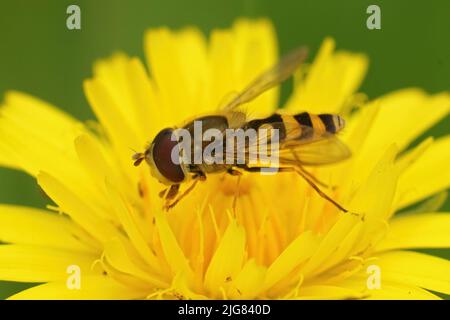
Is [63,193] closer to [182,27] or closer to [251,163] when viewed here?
[251,163]

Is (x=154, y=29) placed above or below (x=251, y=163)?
above

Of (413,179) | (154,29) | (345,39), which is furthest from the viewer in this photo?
(345,39)

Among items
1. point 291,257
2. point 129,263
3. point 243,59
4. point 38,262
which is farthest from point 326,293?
point 243,59

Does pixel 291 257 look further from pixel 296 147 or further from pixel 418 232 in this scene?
pixel 418 232

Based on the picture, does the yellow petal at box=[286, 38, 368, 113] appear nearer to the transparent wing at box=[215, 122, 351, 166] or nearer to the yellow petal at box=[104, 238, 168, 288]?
the transparent wing at box=[215, 122, 351, 166]

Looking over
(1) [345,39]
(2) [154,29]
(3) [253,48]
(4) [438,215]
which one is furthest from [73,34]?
(4) [438,215]

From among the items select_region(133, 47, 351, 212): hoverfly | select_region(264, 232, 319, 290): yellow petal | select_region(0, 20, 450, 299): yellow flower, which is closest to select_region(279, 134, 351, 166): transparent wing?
select_region(133, 47, 351, 212): hoverfly
